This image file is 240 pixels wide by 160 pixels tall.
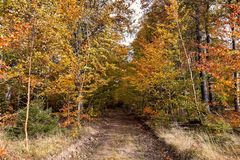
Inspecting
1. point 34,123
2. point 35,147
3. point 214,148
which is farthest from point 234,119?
point 34,123

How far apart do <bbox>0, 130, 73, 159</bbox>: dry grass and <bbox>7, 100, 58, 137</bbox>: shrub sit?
450 millimetres

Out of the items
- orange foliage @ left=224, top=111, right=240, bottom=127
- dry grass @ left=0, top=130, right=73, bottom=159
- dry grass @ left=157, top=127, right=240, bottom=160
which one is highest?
orange foliage @ left=224, top=111, right=240, bottom=127

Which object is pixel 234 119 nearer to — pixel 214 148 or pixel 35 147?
pixel 214 148

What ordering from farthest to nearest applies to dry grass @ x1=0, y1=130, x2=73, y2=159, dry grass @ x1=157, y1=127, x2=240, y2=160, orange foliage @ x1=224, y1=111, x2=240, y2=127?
1. orange foliage @ x1=224, y1=111, x2=240, y2=127
2. dry grass @ x1=0, y1=130, x2=73, y2=159
3. dry grass @ x1=157, y1=127, x2=240, y2=160

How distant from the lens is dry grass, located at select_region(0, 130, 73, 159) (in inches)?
259

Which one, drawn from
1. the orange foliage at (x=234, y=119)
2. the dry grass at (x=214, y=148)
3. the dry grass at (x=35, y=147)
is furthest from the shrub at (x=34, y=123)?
the orange foliage at (x=234, y=119)

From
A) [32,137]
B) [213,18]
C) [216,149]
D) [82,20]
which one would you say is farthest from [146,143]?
[213,18]

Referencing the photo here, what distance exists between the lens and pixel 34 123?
29.7ft

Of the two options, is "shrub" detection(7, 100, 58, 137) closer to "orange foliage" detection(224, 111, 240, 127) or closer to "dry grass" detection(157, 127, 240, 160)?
"dry grass" detection(157, 127, 240, 160)

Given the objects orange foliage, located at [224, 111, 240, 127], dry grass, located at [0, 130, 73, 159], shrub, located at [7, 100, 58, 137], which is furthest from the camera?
orange foliage, located at [224, 111, 240, 127]

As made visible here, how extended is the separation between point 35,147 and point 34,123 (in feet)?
5.70

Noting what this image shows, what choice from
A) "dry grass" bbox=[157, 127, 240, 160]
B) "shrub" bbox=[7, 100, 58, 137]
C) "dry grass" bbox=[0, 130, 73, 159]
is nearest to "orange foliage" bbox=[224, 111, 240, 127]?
"dry grass" bbox=[157, 127, 240, 160]

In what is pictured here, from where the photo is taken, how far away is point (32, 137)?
887 centimetres

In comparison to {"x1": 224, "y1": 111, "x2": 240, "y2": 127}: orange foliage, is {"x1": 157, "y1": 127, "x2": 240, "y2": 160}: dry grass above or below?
below
